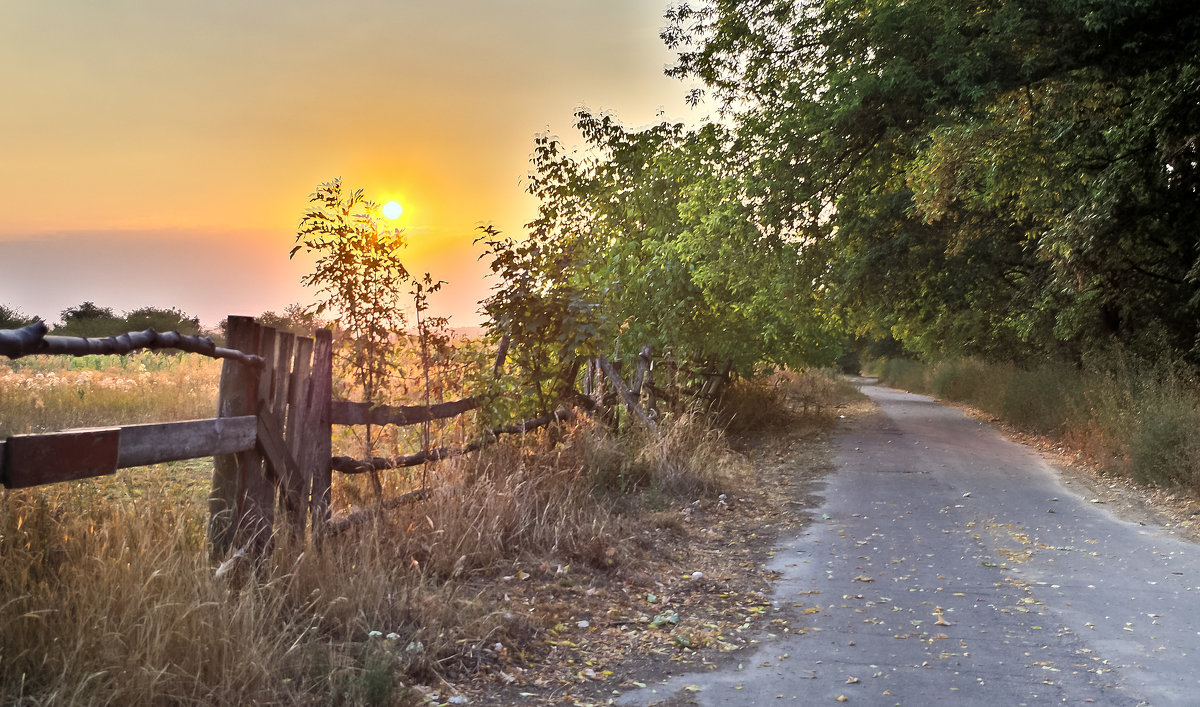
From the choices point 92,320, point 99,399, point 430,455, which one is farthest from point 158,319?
point 430,455

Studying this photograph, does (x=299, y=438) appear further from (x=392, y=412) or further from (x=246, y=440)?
(x=392, y=412)

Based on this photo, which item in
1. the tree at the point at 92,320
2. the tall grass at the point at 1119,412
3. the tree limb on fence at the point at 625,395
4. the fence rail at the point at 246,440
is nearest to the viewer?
the fence rail at the point at 246,440

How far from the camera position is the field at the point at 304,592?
380 centimetres

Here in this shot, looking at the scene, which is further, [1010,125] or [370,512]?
[1010,125]

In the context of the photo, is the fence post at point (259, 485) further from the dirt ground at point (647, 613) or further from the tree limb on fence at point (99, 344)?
the dirt ground at point (647, 613)

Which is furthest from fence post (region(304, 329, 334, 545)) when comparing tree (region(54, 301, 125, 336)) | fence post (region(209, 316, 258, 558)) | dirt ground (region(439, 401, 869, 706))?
tree (region(54, 301, 125, 336))

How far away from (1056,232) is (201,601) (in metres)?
13.6

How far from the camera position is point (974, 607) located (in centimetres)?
678

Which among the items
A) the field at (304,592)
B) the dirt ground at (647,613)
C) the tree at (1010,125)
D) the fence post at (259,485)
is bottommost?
the dirt ground at (647,613)

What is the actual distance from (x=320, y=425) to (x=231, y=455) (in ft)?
3.22

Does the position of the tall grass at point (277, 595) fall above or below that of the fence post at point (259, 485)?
below

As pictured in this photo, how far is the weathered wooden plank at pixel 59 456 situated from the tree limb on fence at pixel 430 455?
2.42 m

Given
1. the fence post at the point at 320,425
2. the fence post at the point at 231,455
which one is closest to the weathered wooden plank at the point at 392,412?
the fence post at the point at 320,425

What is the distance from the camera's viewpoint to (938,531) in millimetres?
9656
